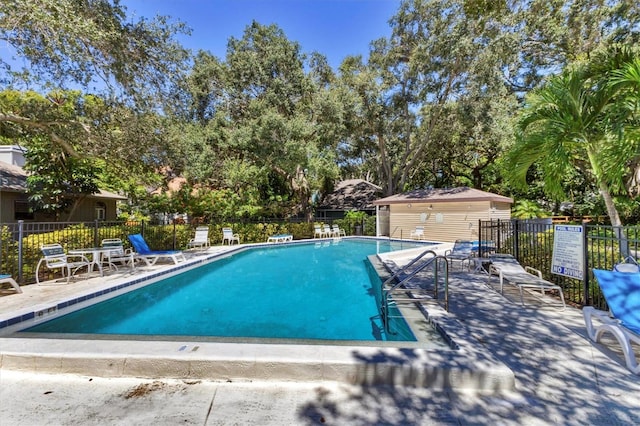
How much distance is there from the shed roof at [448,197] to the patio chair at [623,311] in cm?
1494

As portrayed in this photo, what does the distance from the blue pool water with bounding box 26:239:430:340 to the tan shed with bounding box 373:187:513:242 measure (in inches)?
414

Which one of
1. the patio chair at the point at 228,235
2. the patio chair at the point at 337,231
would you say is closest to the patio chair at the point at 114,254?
the patio chair at the point at 228,235

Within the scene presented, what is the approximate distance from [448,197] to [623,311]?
16124mm

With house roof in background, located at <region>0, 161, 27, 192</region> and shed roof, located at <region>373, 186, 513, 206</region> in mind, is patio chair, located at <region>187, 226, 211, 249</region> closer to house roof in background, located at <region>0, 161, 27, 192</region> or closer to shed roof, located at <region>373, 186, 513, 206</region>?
house roof in background, located at <region>0, 161, 27, 192</region>

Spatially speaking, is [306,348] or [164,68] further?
[164,68]

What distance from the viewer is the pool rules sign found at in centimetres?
512

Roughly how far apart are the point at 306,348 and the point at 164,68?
9.03 m

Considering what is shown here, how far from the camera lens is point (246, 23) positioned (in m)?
20.5

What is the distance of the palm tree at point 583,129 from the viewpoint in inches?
201

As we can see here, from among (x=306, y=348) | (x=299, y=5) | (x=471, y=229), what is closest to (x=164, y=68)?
(x=299, y=5)

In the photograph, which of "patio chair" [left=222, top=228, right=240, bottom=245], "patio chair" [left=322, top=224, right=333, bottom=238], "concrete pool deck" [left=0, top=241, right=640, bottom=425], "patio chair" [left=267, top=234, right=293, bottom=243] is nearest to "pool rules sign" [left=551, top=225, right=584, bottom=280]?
"concrete pool deck" [left=0, top=241, right=640, bottom=425]

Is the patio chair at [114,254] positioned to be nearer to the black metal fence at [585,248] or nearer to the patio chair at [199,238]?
the patio chair at [199,238]

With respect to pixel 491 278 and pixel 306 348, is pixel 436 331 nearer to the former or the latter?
pixel 306 348

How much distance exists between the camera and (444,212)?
18844 millimetres
